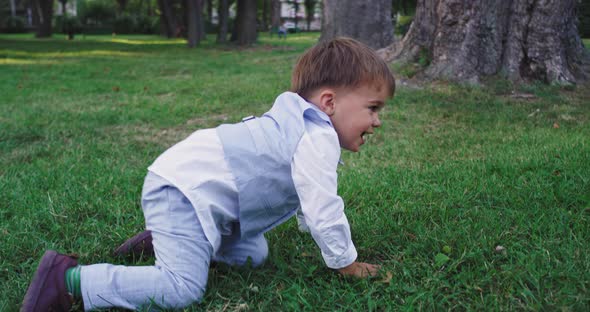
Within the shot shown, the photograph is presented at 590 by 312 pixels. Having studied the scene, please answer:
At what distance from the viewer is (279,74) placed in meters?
8.90

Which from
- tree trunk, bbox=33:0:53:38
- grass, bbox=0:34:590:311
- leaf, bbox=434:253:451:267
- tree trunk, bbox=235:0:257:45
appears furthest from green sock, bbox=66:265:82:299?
tree trunk, bbox=33:0:53:38

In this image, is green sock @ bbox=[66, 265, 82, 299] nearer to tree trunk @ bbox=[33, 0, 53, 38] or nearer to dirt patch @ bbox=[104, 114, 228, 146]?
dirt patch @ bbox=[104, 114, 228, 146]

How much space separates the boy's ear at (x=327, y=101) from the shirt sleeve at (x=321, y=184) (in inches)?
4.4

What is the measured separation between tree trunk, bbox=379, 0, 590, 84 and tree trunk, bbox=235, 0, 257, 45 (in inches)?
600

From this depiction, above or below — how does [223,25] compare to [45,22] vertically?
below

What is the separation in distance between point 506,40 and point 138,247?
5.22 meters

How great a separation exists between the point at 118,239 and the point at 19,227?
56 centimetres

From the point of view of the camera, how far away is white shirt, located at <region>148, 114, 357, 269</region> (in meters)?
2.02

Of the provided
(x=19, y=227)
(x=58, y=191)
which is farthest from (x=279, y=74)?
(x=19, y=227)

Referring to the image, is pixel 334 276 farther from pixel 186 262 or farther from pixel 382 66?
pixel 382 66

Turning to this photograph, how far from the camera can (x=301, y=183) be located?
2023 mm

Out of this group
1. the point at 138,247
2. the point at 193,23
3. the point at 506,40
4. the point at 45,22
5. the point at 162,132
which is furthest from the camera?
the point at 45,22

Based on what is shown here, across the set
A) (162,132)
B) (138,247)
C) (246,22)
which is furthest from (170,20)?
(138,247)

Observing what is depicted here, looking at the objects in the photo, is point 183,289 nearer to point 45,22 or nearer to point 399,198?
point 399,198
